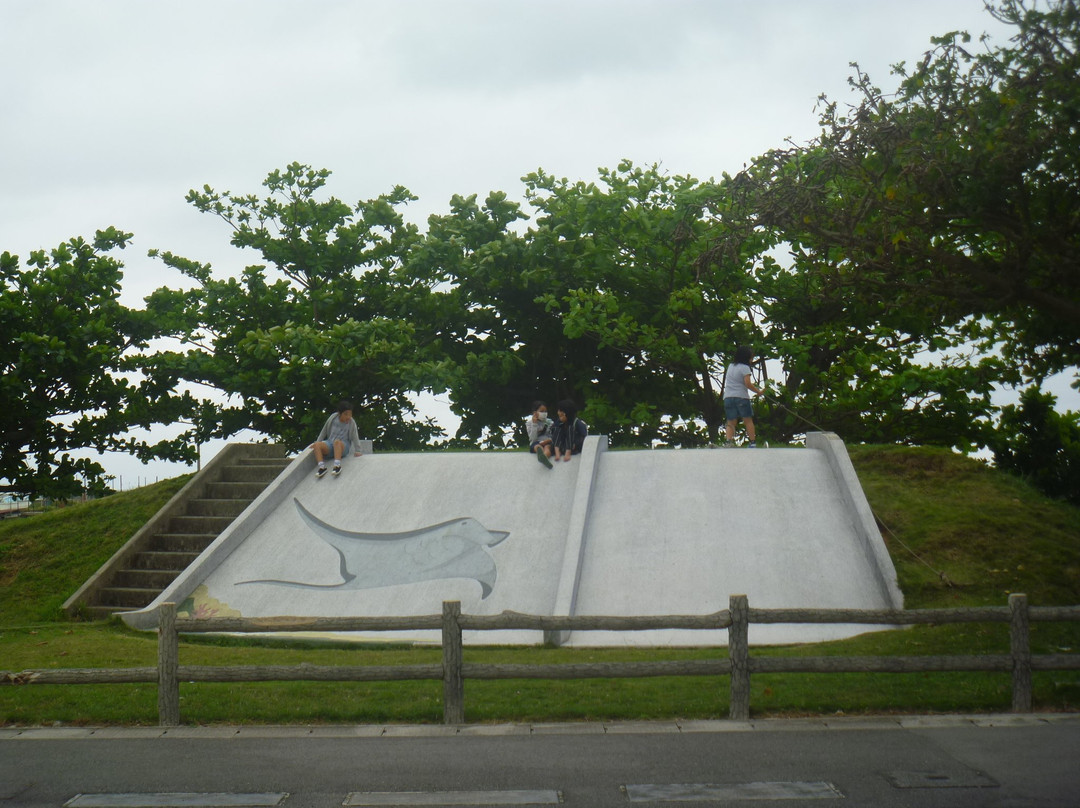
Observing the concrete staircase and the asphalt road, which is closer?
the asphalt road

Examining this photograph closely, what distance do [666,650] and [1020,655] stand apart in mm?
4160

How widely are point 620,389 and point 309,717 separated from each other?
65.5ft

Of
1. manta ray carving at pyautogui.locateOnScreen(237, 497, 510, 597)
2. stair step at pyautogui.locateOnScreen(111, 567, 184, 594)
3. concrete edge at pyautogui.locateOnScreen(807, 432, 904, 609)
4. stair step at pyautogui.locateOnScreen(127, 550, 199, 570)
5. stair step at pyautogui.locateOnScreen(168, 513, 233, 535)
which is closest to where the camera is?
concrete edge at pyautogui.locateOnScreen(807, 432, 904, 609)

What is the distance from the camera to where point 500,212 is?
2905 cm

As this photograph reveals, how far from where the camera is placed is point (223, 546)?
616 inches

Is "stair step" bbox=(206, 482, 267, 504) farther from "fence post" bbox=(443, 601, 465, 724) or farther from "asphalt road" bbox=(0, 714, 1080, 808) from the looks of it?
"fence post" bbox=(443, 601, 465, 724)

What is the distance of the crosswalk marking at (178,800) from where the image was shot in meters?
6.55

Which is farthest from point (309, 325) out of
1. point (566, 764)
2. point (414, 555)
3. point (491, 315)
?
point (566, 764)

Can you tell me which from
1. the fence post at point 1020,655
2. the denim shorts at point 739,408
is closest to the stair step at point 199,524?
the denim shorts at point 739,408

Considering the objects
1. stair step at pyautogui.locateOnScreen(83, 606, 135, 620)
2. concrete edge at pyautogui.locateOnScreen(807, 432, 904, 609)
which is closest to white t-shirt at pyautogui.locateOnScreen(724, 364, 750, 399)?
concrete edge at pyautogui.locateOnScreen(807, 432, 904, 609)

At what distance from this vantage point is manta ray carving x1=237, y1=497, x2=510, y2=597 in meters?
14.5

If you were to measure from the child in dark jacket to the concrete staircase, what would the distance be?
562 cm

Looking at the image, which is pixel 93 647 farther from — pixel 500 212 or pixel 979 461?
pixel 500 212

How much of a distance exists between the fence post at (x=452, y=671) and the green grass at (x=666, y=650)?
235mm
